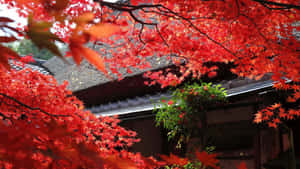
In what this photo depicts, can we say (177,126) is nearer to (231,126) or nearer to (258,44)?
(231,126)

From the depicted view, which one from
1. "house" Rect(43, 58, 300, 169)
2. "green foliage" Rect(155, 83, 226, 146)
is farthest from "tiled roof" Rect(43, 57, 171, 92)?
"green foliage" Rect(155, 83, 226, 146)

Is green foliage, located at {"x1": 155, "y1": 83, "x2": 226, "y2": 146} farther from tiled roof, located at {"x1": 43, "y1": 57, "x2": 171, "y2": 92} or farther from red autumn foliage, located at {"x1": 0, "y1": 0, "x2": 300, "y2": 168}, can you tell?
tiled roof, located at {"x1": 43, "y1": 57, "x2": 171, "y2": 92}

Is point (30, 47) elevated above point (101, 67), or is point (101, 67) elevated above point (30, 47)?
point (30, 47)

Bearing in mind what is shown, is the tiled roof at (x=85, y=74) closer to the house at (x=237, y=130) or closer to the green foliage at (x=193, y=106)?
the house at (x=237, y=130)

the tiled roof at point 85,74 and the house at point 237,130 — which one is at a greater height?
the tiled roof at point 85,74

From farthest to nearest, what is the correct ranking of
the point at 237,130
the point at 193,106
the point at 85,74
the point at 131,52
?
the point at 85,74
the point at 131,52
the point at 237,130
the point at 193,106

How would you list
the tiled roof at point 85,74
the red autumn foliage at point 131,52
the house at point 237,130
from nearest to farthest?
the red autumn foliage at point 131,52 < the house at point 237,130 < the tiled roof at point 85,74

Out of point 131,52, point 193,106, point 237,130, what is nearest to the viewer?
point 193,106

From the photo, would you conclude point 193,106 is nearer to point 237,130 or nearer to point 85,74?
point 237,130

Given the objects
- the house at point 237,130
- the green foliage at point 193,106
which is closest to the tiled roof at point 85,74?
the house at point 237,130

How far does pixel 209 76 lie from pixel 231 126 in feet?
5.88

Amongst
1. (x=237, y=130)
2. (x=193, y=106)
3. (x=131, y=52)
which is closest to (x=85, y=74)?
(x=131, y=52)

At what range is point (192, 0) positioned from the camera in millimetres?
Result: 4465

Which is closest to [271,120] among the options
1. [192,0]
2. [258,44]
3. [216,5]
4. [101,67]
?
[258,44]
